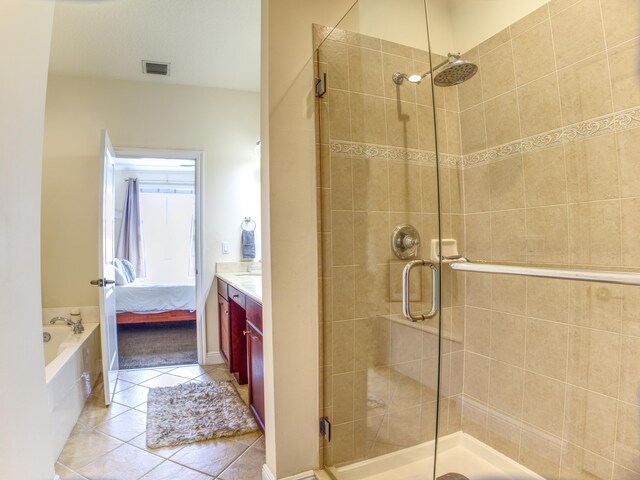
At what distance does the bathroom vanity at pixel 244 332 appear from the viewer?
1.91 metres

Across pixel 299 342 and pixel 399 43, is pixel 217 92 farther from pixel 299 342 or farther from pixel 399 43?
pixel 299 342

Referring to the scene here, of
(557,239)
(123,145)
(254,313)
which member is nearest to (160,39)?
(123,145)

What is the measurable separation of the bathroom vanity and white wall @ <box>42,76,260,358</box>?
48 cm

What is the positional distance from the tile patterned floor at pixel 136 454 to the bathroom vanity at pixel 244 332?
228 mm

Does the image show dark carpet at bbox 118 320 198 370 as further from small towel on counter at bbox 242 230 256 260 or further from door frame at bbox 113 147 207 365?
small towel on counter at bbox 242 230 256 260

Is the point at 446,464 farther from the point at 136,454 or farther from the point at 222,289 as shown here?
the point at 222,289

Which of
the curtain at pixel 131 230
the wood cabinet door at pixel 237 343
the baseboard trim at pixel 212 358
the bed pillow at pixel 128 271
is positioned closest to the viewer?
the wood cabinet door at pixel 237 343

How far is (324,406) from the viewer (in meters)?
1.52

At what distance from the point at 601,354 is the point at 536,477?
2.11ft

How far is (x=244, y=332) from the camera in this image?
241 cm

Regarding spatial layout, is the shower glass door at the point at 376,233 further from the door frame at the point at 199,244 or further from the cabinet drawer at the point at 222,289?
the door frame at the point at 199,244

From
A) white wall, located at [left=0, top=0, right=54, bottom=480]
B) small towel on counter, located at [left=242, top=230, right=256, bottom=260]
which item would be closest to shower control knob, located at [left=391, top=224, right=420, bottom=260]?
white wall, located at [left=0, top=0, right=54, bottom=480]

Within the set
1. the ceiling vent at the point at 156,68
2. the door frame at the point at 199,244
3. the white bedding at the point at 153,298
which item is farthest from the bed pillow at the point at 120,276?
the ceiling vent at the point at 156,68

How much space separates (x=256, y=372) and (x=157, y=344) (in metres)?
2.66
